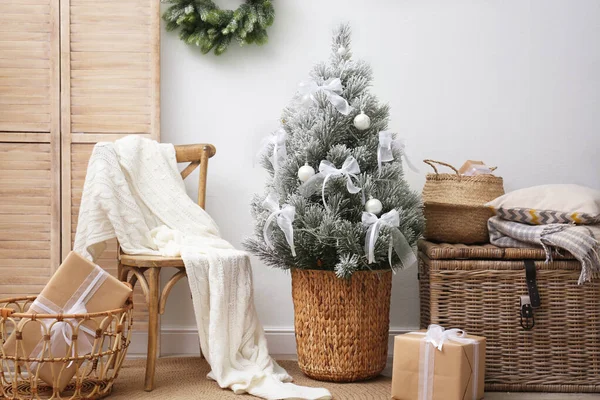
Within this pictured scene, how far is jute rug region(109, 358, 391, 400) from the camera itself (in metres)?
2.04

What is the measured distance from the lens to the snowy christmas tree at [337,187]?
2088 millimetres

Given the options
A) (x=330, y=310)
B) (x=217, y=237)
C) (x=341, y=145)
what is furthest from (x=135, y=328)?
(x=341, y=145)

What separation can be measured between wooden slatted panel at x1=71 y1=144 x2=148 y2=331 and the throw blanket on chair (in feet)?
0.59

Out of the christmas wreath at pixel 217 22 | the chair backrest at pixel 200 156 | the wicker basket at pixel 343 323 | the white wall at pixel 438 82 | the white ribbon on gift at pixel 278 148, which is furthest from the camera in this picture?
the white wall at pixel 438 82

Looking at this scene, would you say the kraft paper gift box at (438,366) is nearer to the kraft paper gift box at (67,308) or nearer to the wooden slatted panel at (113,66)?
the kraft paper gift box at (67,308)

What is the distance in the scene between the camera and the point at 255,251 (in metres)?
2.30

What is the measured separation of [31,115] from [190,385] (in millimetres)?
1215

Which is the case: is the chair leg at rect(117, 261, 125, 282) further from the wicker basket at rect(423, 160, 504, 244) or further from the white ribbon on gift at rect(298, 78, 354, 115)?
the wicker basket at rect(423, 160, 504, 244)

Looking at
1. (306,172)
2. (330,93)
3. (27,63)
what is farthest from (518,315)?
(27,63)

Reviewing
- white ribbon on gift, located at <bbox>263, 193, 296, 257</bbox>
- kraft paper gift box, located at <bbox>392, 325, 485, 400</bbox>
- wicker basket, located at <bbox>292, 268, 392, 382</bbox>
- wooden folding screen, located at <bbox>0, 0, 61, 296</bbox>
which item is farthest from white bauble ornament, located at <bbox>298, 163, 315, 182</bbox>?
wooden folding screen, located at <bbox>0, 0, 61, 296</bbox>

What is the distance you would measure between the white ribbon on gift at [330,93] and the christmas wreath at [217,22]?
1.66 feet

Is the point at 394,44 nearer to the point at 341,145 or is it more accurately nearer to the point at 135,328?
the point at 341,145

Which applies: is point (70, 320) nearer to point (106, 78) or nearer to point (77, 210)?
point (77, 210)

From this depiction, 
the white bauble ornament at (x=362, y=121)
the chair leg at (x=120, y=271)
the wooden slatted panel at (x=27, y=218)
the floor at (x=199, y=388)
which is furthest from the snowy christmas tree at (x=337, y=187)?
→ the wooden slatted panel at (x=27, y=218)
